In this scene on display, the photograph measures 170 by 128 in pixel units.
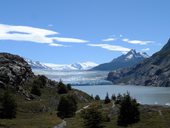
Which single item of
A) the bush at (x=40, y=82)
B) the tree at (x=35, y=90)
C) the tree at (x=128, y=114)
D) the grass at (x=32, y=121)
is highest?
the bush at (x=40, y=82)

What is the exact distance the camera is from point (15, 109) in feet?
426

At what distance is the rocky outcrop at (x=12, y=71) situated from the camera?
156625 millimetres

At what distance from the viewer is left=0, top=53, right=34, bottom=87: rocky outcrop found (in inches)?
6166

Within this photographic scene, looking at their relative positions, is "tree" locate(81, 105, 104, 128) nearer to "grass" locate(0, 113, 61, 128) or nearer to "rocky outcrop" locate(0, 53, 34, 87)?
"grass" locate(0, 113, 61, 128)

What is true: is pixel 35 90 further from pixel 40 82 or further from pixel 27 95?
pixel 40 82

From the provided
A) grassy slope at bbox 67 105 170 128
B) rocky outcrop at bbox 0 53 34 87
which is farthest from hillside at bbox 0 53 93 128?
grassy slope at bbox 67 105 170 128

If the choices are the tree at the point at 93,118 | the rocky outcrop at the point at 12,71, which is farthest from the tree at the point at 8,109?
the tree at the point at 93,118

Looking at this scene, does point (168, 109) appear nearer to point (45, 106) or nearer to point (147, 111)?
point (147, 111)

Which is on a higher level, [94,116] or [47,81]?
[47,81]

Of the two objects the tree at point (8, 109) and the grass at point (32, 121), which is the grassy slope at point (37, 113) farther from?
the tree at point (8, 109)

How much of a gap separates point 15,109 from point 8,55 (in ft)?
167

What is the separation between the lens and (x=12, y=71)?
534 ft

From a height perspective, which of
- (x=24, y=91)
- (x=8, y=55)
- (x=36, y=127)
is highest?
(x=8, y=55)

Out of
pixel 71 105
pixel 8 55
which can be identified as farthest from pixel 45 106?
pixel 8 55
